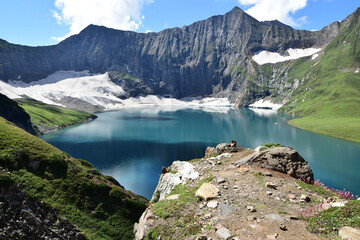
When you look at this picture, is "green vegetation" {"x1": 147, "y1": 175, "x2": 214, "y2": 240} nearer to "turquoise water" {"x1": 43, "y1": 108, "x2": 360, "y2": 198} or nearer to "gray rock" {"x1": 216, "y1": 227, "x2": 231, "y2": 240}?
"gray rock" {"x1": 216, "y1": 227, "x2": 231, "y2": 240}

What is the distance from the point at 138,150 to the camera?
87188 millimetres

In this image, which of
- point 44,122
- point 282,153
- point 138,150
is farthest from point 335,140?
point 44,122

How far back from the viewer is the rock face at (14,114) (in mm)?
106812

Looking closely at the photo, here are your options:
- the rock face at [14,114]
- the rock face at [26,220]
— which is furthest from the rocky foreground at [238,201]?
the rock face at [14,114]

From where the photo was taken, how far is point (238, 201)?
52.8 feet

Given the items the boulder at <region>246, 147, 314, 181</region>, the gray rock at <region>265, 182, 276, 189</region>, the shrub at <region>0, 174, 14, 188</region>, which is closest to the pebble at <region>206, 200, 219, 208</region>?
the gray rock at <region>265, 182, 276, 189</region>

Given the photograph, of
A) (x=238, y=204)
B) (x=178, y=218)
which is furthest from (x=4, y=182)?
(x=238, y=204)

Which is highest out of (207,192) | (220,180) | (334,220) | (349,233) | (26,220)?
(349,233)

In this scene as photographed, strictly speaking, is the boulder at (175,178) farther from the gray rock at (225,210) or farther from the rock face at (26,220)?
the rock face at (26,220)

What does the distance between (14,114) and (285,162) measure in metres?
131

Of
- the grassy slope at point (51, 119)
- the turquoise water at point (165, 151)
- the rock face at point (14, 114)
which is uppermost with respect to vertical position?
the rock face at point (14, 114)

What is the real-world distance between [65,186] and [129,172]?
36.2 metres

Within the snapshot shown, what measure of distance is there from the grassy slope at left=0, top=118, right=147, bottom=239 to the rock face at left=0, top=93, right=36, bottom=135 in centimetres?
9685

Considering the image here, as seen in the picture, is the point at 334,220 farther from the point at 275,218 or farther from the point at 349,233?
the point at 275,218
